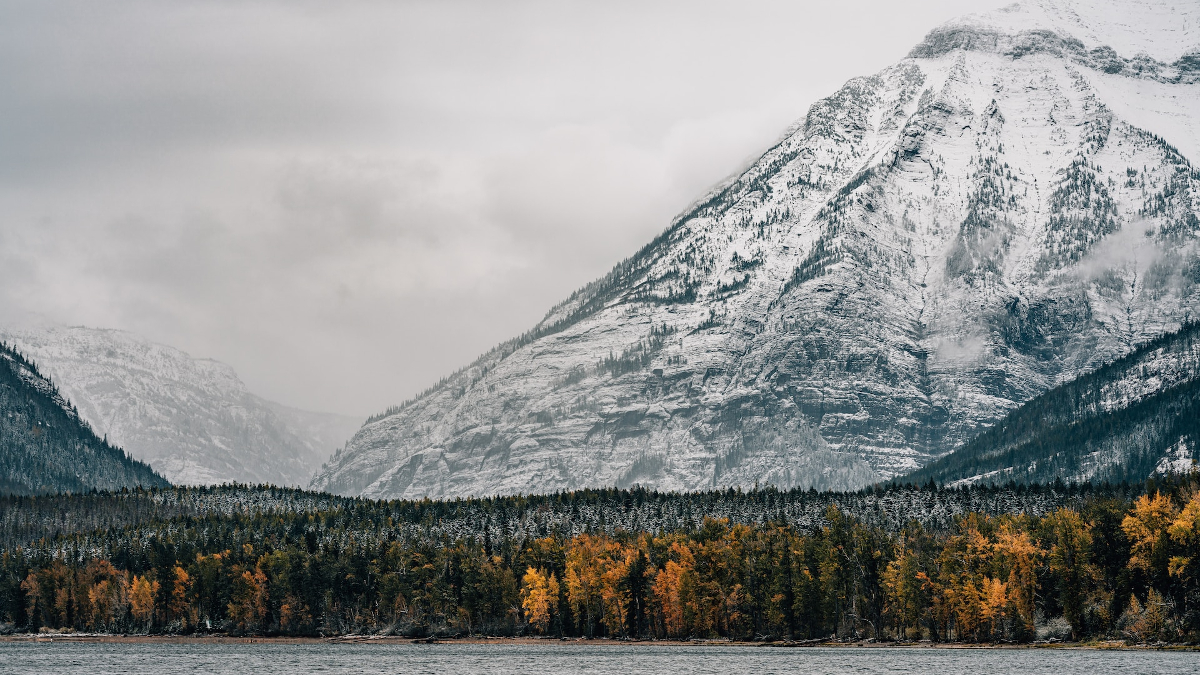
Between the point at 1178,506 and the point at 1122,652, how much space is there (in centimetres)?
2159

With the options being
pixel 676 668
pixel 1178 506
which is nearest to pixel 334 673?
pixel 676 668

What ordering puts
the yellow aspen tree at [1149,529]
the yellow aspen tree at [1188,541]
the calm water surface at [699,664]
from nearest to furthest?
1. the calm water surface at [699,664]
2. the yellow aspen tree at [1188,541]
3. the yellow aspen tree at [1149,529]

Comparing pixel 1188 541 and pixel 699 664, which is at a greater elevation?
pixel 1188 541

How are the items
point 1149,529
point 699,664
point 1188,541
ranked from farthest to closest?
point 699,664
point 1149,529
point 1188,541

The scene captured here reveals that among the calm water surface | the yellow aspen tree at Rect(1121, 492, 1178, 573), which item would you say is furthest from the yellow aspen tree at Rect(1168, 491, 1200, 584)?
the calm water surface

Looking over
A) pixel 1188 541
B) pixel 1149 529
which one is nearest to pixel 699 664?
pixel 1149 529

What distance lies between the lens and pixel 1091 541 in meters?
180

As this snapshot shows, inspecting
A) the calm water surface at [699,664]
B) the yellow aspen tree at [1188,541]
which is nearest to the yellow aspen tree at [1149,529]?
the yellow aspen tree at [1188,541]

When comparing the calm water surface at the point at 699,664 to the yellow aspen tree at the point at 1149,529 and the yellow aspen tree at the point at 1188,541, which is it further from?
the yellow aspen tree at the point at 1149,529

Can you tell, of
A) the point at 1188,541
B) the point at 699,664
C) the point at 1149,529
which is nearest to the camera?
the point at 1188,541

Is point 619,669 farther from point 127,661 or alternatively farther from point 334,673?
point 127,661

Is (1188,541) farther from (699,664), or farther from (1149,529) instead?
A: (699,664)

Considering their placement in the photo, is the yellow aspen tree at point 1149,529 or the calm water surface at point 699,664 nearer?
the calm water surface at point 699,664

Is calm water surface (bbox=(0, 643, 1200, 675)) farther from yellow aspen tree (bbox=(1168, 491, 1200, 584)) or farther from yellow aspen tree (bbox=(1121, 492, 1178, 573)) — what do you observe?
yellow aspen tree (bbox=(1121, 492, 1178, 573))
